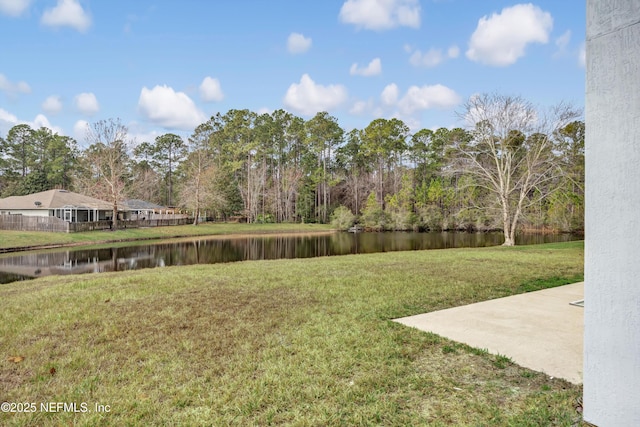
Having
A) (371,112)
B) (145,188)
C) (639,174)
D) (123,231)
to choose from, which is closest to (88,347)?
(639,174)

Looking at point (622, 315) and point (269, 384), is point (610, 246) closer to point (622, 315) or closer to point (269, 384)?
point (622, 315)

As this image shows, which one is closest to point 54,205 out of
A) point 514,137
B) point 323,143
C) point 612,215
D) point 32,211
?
point 32,211

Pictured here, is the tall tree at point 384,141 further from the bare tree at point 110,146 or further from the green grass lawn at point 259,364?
the green grass lawn at point 259,364

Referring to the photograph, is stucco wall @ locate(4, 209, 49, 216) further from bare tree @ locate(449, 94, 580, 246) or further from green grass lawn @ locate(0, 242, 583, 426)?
bare tree @ locate(449, 94, 580, 246)

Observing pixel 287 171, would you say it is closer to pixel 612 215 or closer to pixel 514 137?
pixel 514 137

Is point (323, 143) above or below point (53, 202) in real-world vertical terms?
above

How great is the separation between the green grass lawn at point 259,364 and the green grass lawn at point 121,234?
1733 centimetres

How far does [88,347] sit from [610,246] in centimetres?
401

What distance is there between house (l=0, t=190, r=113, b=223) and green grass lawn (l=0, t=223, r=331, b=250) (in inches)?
248

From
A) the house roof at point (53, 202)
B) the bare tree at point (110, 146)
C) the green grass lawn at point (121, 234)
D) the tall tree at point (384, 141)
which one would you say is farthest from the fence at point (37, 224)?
the tall tree at point (384, 141)

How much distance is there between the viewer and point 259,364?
2.75 metres

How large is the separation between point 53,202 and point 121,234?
29.4 feet

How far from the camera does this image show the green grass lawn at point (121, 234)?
18766 millimetres

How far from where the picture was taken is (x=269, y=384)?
95.3 inches
